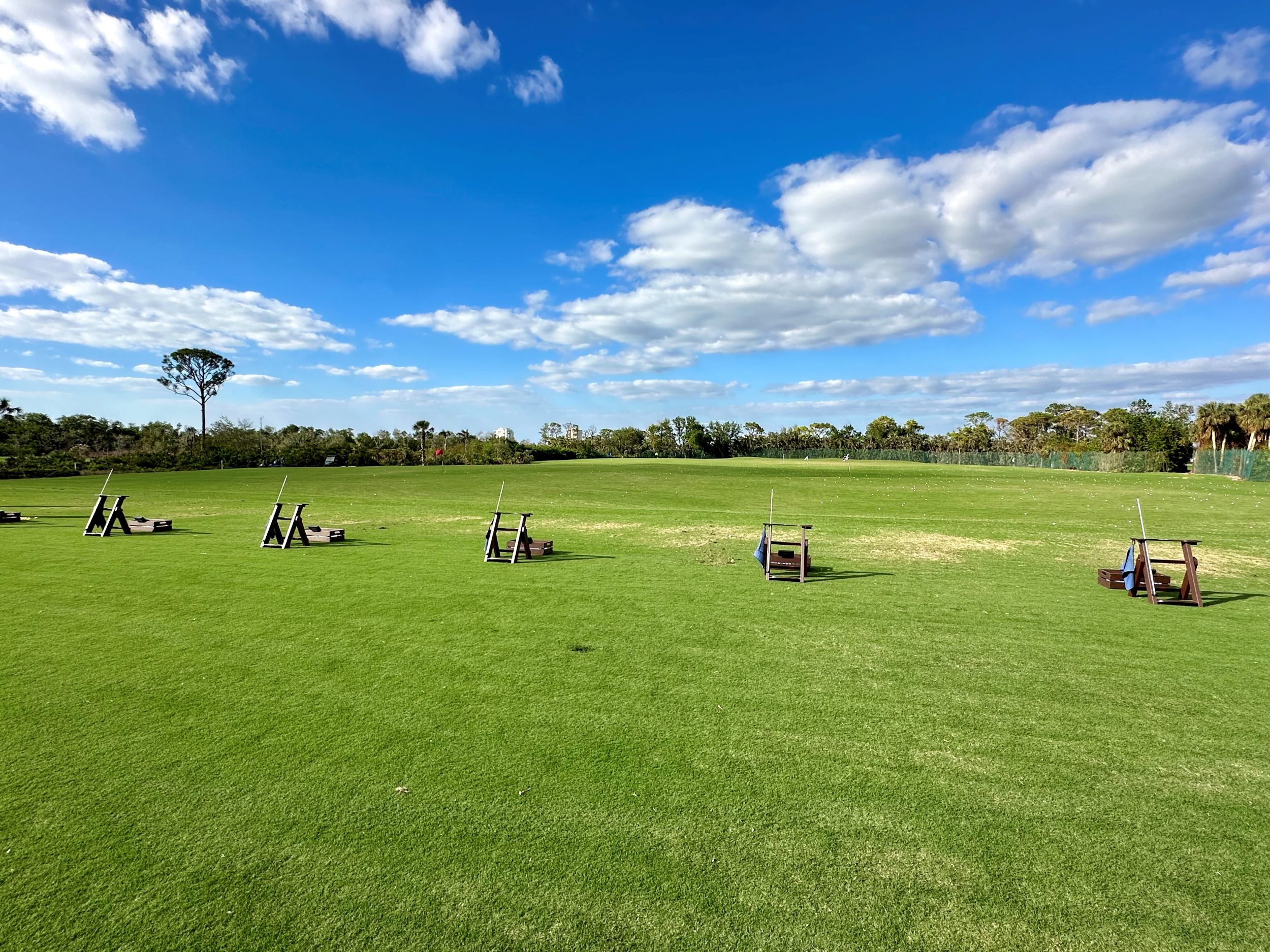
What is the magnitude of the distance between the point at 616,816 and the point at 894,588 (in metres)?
9.08

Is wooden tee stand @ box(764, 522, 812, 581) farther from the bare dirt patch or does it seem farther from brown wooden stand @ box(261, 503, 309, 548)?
brown wooden stand @ box(261, 503, 309, 548)

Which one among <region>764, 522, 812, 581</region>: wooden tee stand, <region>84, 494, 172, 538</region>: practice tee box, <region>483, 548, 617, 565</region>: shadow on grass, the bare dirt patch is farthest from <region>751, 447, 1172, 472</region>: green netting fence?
<region>84, 494, 172, 538</region>: practice tee box

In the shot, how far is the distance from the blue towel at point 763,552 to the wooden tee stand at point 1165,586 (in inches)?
254

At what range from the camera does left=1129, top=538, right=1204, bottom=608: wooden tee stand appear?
1023cm

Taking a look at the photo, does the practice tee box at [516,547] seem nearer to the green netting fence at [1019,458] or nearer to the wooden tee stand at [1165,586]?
the wooden tee stand at [1165,586]

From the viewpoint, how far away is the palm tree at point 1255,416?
70.6 meters

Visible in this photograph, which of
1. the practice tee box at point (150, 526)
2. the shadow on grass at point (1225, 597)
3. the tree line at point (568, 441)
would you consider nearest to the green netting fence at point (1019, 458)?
the tree line at point (568, 441)

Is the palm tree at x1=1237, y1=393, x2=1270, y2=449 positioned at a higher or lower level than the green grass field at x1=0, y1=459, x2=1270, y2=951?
higher

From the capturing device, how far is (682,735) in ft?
18.3

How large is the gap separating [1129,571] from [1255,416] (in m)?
89.4

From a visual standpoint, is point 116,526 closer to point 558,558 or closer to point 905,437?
point 558,558

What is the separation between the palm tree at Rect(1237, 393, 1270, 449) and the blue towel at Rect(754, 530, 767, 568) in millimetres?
88186

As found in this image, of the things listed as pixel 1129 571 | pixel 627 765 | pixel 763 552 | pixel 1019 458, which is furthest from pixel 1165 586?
pixel 1019 458

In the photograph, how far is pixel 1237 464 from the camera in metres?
56.5
